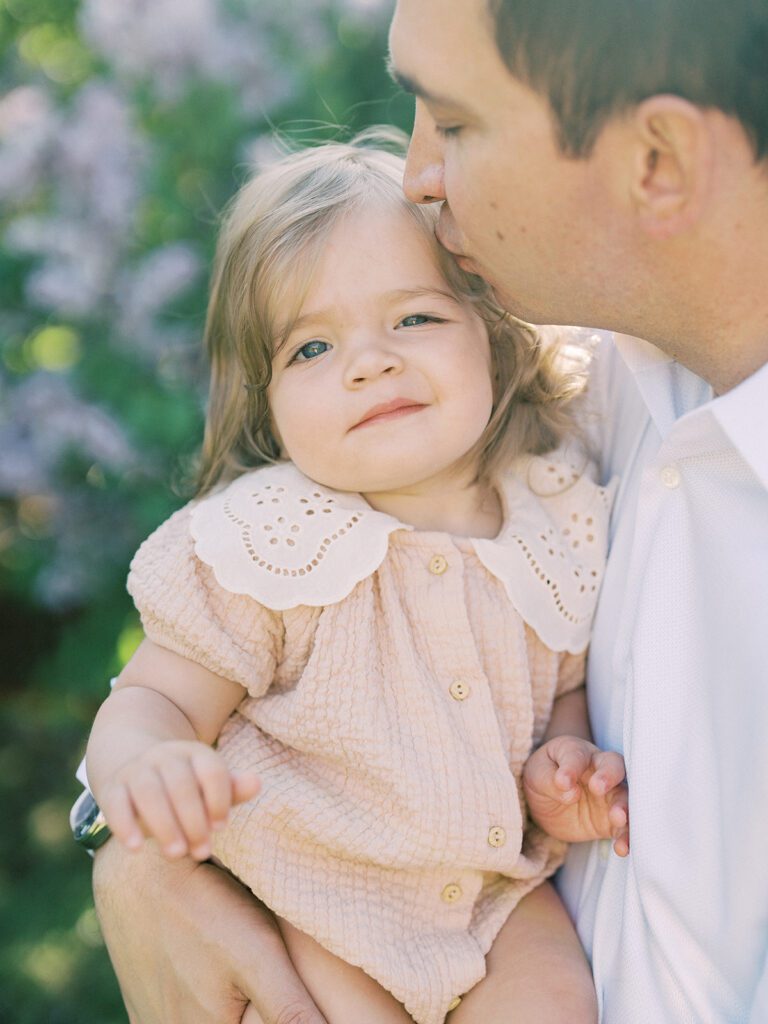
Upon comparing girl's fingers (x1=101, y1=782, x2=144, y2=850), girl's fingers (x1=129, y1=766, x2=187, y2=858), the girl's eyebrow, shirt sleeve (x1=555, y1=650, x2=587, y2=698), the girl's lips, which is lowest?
shirt sleeve (x1=555, y1=650, x2=587, y2=698)

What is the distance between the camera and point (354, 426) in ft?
6.86

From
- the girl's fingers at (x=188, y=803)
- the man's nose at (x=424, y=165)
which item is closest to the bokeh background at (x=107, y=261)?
the man's nose at (x=424, y=165)

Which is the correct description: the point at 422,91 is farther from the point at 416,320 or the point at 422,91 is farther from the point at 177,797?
the point at 177,797

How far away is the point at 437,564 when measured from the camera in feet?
6.91

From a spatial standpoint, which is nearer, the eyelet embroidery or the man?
the man

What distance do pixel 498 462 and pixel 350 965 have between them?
95 centimetres

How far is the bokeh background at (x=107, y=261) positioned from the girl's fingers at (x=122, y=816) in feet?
5.20

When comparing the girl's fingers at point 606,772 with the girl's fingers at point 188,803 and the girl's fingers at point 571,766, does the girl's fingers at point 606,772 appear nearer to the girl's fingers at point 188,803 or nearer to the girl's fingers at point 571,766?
the girl's fingers at point 571,766

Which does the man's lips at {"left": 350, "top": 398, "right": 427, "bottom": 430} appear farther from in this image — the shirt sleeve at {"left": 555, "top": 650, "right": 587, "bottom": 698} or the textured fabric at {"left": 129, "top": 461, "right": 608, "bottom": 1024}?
the shirt sleeve at {"left": 555, "top": 650, "right": 587, "bottom": 698}

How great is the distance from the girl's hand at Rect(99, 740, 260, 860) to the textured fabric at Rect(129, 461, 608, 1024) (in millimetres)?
418

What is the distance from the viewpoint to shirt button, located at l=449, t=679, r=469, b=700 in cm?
206

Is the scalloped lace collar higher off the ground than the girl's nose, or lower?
lower

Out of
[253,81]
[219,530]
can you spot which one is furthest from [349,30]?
[219,530]

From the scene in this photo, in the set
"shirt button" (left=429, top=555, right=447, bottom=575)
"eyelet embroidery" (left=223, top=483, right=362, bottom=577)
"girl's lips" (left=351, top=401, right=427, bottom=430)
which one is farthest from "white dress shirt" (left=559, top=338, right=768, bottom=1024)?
"eyelet embroidery" (left=223, top=483, right=362, bottom=577)
